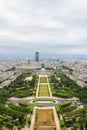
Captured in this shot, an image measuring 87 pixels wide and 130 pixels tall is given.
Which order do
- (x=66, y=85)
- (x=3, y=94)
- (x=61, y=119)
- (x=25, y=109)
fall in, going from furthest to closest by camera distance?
(x=66, y=85) → (x=3, y=94) → (x=25, y=109) → (x=61, y=119)

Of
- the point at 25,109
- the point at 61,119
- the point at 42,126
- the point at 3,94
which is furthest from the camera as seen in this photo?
the point at 3,94

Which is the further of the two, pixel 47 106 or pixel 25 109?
pixel 47 106

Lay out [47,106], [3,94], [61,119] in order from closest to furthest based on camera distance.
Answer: [61,119]
[47,106]
[3,94]

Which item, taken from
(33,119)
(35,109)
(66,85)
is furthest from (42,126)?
(66,85)

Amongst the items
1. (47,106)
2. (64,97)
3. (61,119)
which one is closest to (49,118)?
(61,119)

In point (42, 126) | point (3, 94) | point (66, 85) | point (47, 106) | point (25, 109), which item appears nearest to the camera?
point (42, 126)

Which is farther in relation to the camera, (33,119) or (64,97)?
(64,97)

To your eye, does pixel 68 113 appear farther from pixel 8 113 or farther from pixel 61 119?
pixel 8 113

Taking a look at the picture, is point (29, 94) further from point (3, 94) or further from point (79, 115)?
point (79, 115)
